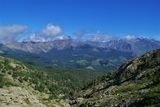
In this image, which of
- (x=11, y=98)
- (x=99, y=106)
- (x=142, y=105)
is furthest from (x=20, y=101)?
(x=142, y=105)

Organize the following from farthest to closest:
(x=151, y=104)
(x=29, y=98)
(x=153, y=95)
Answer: (x=29, y=98)
(x=153, y=95)
(x=151, y=104)

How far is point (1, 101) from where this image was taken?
17288cm

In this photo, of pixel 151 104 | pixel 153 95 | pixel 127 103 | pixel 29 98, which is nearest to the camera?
pixel 151 104

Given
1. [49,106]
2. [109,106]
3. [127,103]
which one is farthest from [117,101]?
[49,106]

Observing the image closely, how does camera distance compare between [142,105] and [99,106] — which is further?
[99,106]

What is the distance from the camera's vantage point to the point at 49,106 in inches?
7549

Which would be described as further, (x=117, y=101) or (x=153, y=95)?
(x=117, y=101)

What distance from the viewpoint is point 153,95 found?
6250 inches

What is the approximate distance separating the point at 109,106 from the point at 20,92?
4680 centimetres

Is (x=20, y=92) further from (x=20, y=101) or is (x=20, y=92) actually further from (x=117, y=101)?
(x=117, y=101)

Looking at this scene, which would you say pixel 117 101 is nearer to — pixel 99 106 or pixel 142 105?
pixel 99 106

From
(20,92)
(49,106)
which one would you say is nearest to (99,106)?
(49,106)

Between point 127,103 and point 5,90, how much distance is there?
65.6 metres

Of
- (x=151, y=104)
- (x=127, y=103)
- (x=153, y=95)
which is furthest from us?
(x=127, y=103)
